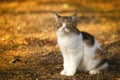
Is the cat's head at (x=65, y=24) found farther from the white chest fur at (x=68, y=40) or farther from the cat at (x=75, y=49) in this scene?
the white chest fur at (x=68, y=40)

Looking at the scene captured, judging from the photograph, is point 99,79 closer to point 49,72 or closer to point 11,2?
point 49,72

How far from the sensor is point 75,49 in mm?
6656

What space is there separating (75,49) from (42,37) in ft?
12.0

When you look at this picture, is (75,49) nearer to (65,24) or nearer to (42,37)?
(65,24)

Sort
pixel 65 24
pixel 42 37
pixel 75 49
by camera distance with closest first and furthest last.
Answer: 1. pixel 65 24
2. pixel 75 49
3. pixel 42 37

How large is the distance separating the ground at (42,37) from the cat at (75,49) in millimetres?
172

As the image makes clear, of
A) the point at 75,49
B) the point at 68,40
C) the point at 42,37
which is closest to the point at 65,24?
the point at 68,40

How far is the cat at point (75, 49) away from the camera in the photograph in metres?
6.53

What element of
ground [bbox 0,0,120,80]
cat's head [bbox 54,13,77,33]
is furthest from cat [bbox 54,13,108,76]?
ground [bbox 0,0,120,80]

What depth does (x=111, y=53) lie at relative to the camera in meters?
8.69

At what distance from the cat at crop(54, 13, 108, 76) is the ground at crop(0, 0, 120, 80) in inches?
6.8

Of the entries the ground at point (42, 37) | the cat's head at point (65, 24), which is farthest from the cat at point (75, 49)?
the ground at point (42, 37)

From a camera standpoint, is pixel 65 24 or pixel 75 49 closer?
pixel 65 24

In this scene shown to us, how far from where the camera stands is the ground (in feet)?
23.2
